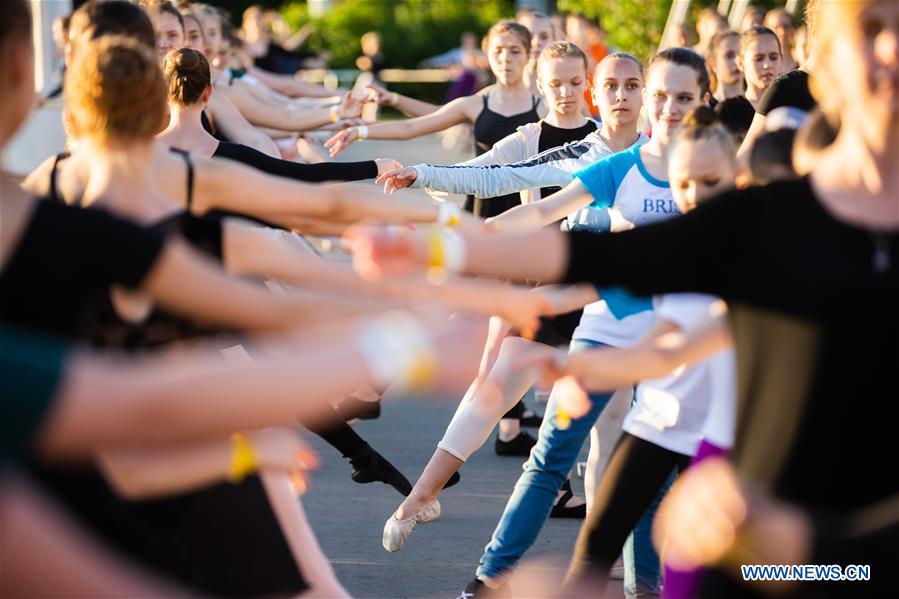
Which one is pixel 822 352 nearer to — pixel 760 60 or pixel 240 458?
pixel 240 458

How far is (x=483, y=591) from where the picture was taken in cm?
489

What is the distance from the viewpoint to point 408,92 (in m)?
40.0

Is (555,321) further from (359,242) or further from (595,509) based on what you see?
(359,242)

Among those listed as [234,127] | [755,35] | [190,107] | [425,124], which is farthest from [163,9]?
[755,35]

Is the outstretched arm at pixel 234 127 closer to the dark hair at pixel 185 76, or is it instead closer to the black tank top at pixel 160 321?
the dark hair at pixel 185 76

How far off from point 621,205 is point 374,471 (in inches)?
82.7

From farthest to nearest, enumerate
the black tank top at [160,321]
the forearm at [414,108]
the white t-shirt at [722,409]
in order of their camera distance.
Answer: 1. the forearm at [414,108]
2. the white t-shirt at [722,409]
3. the black tank top at [160,321]

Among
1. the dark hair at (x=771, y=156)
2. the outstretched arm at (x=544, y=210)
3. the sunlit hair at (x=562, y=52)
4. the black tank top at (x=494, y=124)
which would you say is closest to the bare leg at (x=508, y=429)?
the black tank top at (x=494, y=124)

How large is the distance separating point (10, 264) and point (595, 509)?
209 centimetres

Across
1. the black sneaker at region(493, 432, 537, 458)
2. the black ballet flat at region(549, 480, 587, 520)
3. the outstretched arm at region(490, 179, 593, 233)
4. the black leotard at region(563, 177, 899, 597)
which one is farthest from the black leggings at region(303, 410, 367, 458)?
the black leotard at region(563, 177, 899, 597)

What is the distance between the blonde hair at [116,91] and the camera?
3.22 meters

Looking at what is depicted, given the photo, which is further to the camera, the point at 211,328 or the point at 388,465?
the point at 388,465

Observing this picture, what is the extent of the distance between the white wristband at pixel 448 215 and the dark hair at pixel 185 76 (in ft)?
6.19

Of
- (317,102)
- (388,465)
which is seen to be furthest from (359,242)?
(317,102)
